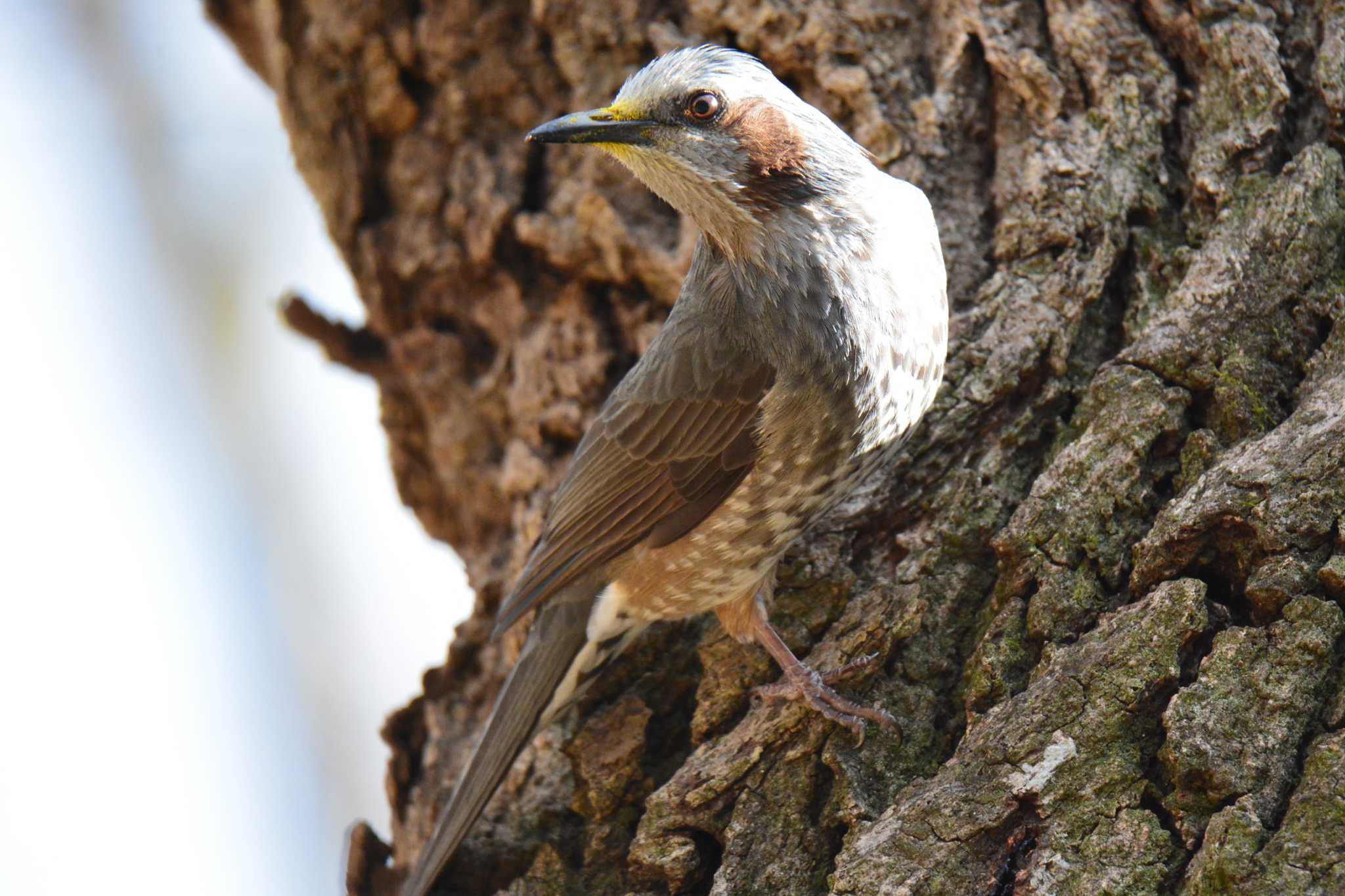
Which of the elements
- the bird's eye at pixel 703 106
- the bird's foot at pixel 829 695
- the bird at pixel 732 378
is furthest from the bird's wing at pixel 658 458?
the bird's foot at pixel 829 695

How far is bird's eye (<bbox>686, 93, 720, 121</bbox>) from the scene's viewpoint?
3.42 metres

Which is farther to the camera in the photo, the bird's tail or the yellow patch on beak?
the yellow patch on beak

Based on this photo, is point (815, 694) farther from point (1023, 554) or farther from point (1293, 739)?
point (1293, 739)

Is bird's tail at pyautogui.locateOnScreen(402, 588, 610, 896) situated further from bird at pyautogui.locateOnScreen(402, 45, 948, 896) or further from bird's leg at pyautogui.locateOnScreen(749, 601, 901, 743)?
bird's leg at pyautogui.locateOnScreen(749, 601, 901, 743)

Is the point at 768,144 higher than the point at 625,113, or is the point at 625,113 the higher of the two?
the point at 625,113

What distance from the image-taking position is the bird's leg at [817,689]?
2699 millimetres

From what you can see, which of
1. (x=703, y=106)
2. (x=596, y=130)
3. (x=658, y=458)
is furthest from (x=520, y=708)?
(x=703, y=106)

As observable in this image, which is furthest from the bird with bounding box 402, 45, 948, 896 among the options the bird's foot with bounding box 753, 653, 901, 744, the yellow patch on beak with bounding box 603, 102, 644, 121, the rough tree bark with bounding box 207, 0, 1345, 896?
the bird's foot with bounding box 753, 653, 901, 744

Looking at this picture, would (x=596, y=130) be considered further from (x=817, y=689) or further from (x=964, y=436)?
(x=817, y=689)

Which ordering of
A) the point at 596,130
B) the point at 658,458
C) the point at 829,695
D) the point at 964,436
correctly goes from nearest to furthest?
1. the point at 829,695
2. the point at 964,436
3. the point at 596,130
4. the point at 658,458

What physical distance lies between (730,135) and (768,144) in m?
0.11

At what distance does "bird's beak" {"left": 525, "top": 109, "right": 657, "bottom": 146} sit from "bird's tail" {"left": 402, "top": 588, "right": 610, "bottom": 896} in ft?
4.29

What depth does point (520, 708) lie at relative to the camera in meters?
3.43

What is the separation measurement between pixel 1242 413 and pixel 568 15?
2636 millimetres
